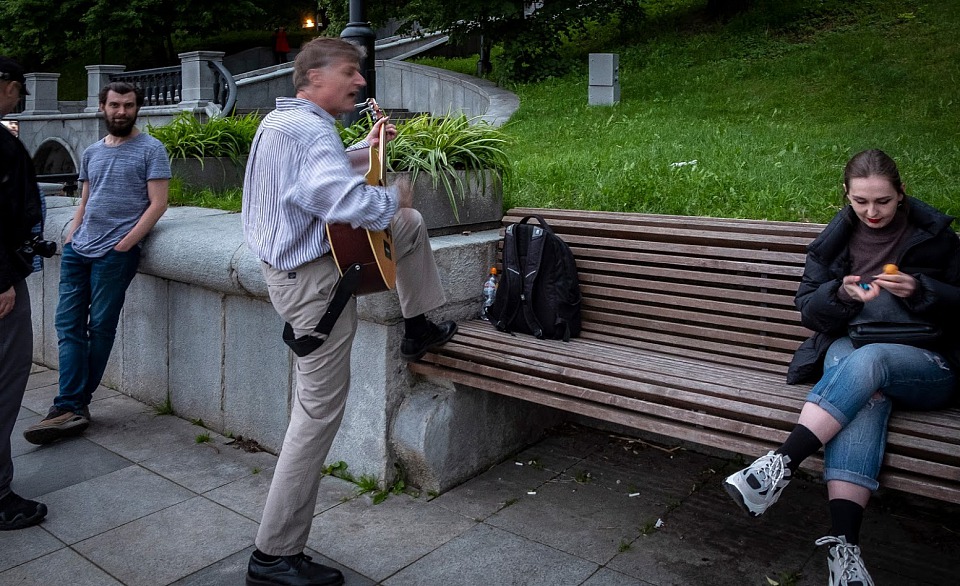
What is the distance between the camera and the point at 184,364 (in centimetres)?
555

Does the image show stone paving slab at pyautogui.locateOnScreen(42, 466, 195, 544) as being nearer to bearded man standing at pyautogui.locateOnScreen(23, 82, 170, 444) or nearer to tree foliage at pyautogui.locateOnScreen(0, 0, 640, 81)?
bearded man standing at pyautogui.locateOnScreen(23, 82, 170, 444)

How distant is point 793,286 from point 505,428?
163 centimetres

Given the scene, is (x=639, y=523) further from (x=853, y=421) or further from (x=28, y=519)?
(x=28, y=519)

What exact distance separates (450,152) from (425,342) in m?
1.21

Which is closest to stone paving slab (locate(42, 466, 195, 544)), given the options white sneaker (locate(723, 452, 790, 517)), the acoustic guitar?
the acoustic guitar

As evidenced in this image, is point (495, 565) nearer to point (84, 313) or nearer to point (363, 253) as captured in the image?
point (363, 253)

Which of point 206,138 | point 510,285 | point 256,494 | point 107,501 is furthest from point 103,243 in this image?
point 206,138

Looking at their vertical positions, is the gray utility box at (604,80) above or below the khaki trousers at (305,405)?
above

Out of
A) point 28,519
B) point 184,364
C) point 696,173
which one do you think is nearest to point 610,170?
point 696,173

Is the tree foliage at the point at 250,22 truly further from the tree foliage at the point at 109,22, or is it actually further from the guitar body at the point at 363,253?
the guitar body at the point at 363,253

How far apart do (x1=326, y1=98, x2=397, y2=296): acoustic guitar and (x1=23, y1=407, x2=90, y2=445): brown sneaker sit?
2676mm

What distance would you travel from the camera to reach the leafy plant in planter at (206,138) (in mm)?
7660

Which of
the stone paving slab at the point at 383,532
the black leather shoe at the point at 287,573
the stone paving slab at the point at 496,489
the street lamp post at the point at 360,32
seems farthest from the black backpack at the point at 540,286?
the street lamp post at the point at 360,32

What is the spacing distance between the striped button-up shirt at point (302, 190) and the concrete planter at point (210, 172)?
14.4 ft
